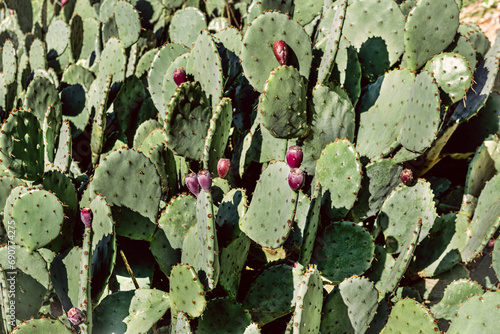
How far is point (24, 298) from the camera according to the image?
202 centimetres

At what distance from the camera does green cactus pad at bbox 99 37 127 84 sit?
276cm

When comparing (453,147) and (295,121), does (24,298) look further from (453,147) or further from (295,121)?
(453,147)

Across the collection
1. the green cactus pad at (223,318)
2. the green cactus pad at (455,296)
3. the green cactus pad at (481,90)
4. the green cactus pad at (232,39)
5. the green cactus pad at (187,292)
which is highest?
the green cactus pad at (232,39)

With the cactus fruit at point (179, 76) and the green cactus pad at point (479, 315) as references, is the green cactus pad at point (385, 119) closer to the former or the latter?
the green cactus pad at point (479, 315)

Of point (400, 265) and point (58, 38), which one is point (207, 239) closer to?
point (400, 265)

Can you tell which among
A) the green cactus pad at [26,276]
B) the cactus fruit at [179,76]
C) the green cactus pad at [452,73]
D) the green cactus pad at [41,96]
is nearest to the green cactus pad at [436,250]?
the green cactus pad at [452,73]

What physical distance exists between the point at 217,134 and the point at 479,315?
1.25m

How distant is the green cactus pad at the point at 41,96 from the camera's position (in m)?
2.68

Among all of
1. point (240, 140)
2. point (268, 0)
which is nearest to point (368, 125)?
point (240, 140)

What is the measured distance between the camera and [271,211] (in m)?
1.78

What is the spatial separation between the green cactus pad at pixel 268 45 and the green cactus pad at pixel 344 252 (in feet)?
2.46

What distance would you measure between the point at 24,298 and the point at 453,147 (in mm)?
2358

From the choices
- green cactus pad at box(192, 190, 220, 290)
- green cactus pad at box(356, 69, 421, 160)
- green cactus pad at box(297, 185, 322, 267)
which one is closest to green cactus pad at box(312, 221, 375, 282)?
green cactus pad at box(297, 185, 322, 267)

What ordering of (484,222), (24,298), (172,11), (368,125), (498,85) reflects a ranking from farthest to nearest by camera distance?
(172,11) → (498,85) → (368,125) → (484,222) → (24,298)
